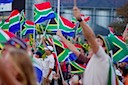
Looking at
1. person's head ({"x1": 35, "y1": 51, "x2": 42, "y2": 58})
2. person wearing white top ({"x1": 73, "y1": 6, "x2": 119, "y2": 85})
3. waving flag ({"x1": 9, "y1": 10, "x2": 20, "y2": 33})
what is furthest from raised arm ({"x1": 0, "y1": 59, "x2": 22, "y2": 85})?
waving flag ({"x1": 9, "y1": 10, "x2": 20, "y2": 33})

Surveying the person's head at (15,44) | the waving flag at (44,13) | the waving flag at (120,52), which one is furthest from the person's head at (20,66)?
the waving flag at (44,13)

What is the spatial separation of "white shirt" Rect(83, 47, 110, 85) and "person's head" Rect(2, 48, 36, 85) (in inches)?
82.9

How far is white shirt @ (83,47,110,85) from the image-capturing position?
16.7 feet

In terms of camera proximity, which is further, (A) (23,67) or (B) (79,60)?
(B) (79,60)

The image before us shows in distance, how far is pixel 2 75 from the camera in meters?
2.91

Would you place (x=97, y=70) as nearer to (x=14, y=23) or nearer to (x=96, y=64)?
(x=96, y=64)

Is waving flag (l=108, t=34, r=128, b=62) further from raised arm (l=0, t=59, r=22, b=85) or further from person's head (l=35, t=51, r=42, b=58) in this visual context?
raised arm (l=0, t=59, r=22, b=85)

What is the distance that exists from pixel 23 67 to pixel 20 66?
2 cm

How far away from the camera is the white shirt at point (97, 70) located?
201 inches

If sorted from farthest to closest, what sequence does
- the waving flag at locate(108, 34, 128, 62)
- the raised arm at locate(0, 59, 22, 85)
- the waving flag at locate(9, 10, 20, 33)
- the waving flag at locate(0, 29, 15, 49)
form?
the waving flag at locate(9, 10, 20, 33) < the waving flag at locate(108, 34, 128, 62) < the waving flag at locate(0, 29, 15, 49) < the raised arm at locate(0, 59, 22, 85)

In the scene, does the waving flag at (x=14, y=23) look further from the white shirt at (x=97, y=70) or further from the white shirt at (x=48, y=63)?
the white shirt at (x=97, y=70)

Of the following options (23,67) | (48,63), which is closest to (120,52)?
(48,63)

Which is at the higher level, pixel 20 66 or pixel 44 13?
pixel 20 66

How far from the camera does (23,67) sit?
9.71ft
